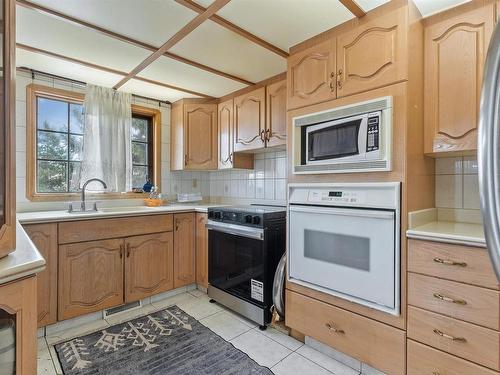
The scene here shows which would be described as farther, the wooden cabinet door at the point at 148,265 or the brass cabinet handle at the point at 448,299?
the wooden cabinet door at the point at 148,265

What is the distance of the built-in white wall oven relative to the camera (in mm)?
1438

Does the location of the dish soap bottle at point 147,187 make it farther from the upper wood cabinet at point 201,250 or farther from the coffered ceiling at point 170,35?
the coffered ceiling at point 170,35

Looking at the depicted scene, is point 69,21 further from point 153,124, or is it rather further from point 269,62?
point 153,124

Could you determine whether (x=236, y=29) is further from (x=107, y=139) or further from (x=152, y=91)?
(x=107, y=139)

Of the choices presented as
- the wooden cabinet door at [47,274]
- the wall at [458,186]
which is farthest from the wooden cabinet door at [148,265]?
the wall at [458,186]

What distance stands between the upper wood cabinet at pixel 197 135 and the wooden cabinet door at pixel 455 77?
6.82 feet

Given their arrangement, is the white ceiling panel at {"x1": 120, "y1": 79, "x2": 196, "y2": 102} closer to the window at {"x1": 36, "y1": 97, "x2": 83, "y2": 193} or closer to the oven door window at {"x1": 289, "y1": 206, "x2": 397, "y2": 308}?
the window at {"x1": 36, "y1": 97, "x2": 83, "y2": 193}

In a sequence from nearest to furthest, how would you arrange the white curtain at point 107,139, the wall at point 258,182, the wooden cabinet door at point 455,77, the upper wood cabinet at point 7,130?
the upper wood cabinet at point 7,130 → the wooden cabinet door at point 455,77 → the white curtain at point 107,139 → the wall at point 258,182

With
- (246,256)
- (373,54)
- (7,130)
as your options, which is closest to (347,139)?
(373,54)

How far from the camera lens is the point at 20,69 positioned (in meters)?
2.29

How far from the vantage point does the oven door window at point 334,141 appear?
5.18ft

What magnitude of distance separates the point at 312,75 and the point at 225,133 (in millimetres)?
1363


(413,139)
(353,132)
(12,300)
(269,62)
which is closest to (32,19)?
(269,62)

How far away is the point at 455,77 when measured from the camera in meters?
1.48
